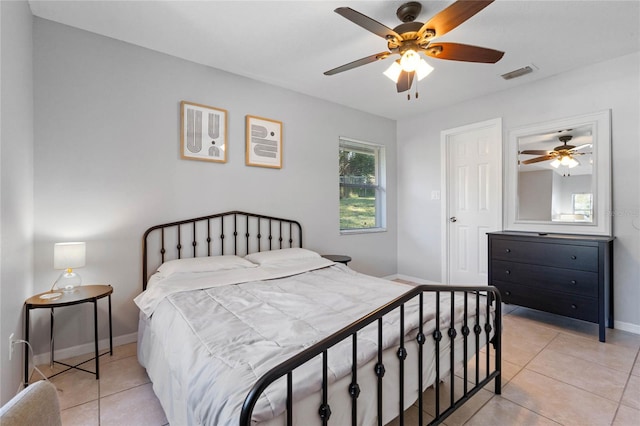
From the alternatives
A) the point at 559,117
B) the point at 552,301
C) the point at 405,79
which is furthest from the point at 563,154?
the point at 405,79

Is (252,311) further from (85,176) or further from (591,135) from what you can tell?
(591,135)

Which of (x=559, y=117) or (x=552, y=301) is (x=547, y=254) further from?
(x=559, y=117)

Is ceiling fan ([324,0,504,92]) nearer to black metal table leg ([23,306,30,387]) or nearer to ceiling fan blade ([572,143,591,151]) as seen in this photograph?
ceiling fan blade ([572,143,591,151])

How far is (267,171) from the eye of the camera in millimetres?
3412

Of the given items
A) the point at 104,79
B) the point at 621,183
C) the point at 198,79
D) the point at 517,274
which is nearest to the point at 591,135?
the point at 621,183

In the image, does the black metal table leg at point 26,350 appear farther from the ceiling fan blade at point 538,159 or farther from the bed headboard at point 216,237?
the ceiling fan blade at point 538,159

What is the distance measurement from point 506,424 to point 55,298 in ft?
9.40

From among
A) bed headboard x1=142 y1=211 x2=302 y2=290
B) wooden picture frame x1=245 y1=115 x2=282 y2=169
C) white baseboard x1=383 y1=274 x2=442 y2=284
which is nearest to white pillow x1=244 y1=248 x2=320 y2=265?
bed headboard x1=142 y1=211 x2=302 y2=290

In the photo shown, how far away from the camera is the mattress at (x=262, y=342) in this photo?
1033 millimetres

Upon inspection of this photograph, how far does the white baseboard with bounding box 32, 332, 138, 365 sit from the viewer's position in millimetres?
2225

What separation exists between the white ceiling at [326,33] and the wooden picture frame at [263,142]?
0.48 metres

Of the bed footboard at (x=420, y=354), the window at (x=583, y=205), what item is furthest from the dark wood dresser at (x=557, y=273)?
the bed footboard at (x=420, y=354)

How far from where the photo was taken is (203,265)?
253cm

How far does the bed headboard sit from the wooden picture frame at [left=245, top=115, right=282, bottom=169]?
618 millimetres
